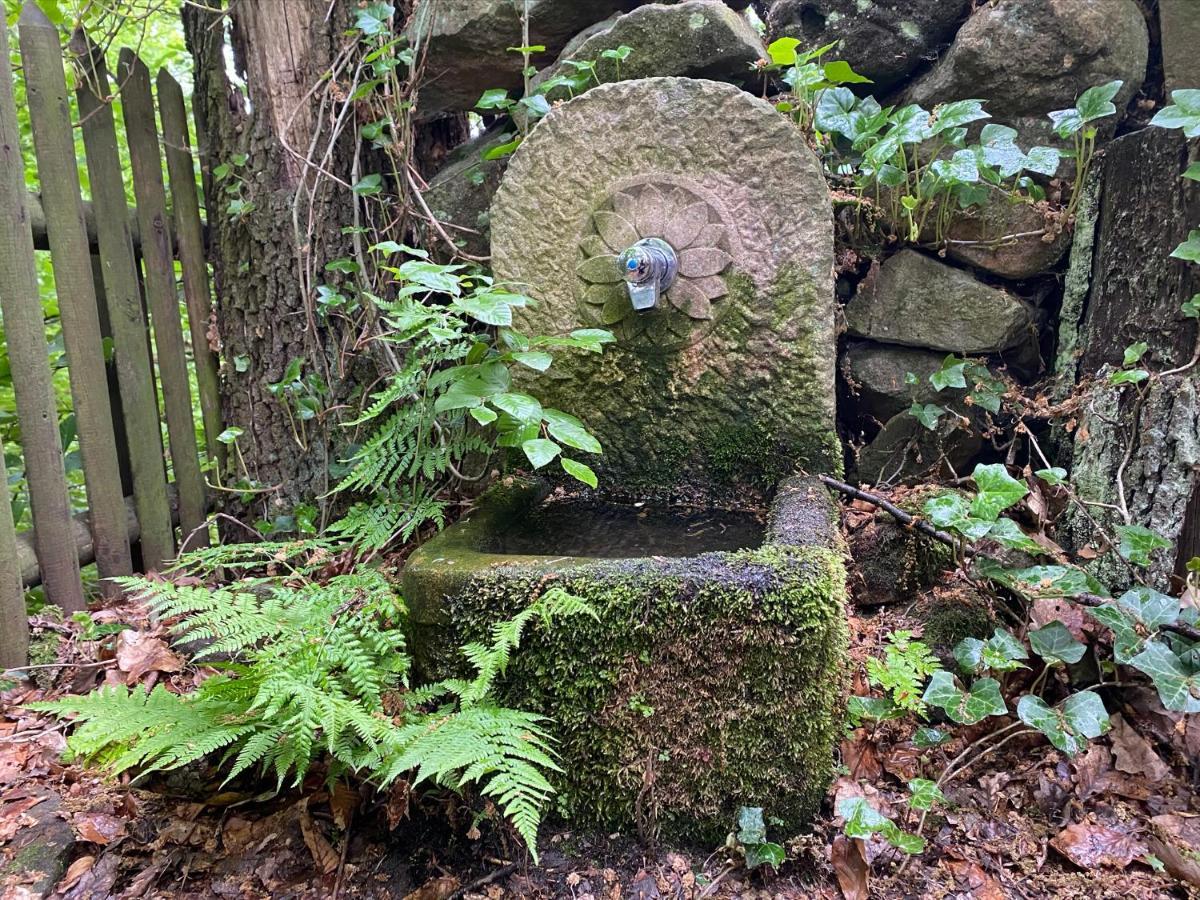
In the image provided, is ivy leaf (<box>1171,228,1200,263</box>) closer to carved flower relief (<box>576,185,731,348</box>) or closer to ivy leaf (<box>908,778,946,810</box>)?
carved flower relief (<box>576,185,731,348</box>)

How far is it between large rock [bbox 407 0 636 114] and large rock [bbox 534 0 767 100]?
0.29 m

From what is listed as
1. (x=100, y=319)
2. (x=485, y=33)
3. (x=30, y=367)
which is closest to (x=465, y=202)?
(x=485, y=33)

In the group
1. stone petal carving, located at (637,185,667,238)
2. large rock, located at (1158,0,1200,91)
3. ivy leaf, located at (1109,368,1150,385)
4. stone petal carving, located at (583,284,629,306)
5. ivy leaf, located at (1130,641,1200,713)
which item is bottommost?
ivy leaf, located at (1130,641,1200,713)

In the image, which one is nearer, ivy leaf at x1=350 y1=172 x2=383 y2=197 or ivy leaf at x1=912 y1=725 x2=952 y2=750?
ivy leaf at x1=912 y1=725 x2=952 y2=750

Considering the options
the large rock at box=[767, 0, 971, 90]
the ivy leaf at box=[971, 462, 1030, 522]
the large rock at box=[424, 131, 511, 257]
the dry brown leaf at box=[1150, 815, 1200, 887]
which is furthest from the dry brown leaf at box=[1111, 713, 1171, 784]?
the large rock at box=[424, 131, 511, 257]

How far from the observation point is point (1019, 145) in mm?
2459

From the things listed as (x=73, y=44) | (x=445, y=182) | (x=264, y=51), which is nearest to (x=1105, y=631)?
(x=445, y=182)

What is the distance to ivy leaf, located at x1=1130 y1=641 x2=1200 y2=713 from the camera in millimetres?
1588

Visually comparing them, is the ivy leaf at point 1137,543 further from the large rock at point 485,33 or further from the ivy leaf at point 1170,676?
the large rock at point 485,33

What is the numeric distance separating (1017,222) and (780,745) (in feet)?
6.54

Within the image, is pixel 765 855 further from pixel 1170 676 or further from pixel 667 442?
pixel 667 442

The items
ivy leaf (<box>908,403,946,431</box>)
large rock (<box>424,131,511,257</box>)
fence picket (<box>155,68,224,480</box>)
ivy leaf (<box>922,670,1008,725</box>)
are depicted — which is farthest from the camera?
large rock (<box>424,131,511,257</box>)

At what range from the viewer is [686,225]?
7.23ft

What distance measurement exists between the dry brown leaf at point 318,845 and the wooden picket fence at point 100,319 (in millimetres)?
1173
